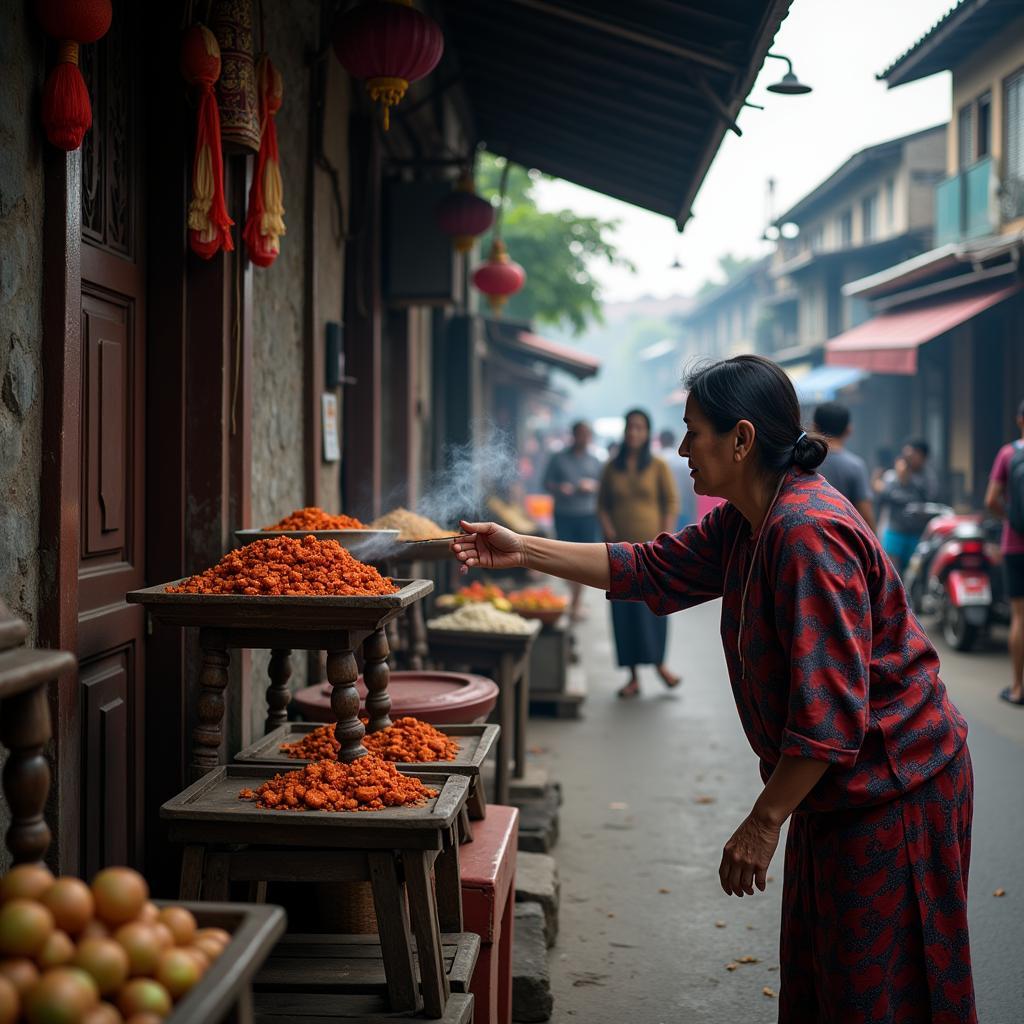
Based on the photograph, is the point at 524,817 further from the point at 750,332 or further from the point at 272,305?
the point at 750,332

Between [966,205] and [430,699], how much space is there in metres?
17.9

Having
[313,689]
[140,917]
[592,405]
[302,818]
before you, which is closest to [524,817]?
[313,689]

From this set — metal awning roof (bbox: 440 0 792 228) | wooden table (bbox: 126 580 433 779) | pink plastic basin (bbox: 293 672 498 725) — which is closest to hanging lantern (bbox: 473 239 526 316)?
metal awning roof (bbox: 440 0 792 228)

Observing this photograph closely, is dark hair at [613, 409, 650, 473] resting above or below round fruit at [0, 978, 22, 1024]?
above

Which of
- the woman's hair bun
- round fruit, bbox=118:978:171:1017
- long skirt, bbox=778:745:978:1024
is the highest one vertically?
the woman's hair bun

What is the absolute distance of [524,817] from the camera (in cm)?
559

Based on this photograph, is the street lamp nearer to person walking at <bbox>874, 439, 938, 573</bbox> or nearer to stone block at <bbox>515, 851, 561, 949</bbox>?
stone block at <bbox>515, 851, 561, 949</bbox>

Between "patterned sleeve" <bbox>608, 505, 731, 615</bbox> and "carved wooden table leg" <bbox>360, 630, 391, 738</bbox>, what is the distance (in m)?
0.68

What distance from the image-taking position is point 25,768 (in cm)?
180

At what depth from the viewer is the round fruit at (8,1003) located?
55.5 inches

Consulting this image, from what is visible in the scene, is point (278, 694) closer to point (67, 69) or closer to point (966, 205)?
point (67, 69)

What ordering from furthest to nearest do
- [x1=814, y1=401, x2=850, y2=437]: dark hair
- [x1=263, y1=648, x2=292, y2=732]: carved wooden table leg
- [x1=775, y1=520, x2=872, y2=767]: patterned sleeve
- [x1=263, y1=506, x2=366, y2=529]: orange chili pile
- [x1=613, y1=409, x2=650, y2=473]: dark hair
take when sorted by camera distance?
[x1=613, y1=409, x2=650, y2=473]: dark hair < [x1=814, y1=401, x2=850, y2=437]: dark hair < [x1=263, y1=648, x2=292, y2=732]: carved wooden table leg < [x1=263, y1=506, x2=366, y2=529]: orange chili pile < [x1=775, y1=520, x2=872, y2=767]: patterned sleeve

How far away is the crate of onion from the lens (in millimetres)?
1443

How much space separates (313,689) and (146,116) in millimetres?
2139
